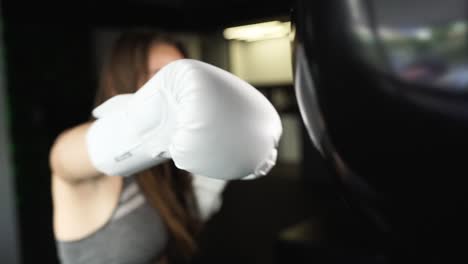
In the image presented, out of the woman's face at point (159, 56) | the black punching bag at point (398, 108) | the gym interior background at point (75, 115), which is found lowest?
the gym interior background at point (75, 115)

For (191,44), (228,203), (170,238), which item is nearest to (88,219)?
(170,238)

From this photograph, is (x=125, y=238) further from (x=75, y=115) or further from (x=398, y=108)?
(x=75, y=115)

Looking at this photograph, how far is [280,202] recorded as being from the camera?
11.2 feet

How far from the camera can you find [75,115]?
2865 millimetres

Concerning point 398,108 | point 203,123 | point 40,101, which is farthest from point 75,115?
point 398,108

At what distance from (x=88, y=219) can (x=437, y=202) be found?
2.26 feet

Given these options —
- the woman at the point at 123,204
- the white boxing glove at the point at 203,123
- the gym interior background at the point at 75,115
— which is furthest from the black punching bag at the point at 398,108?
the gym interior background at the point at 75,115

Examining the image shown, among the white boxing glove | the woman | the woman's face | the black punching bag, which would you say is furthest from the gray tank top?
the black punching bag

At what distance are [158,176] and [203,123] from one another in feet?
1.87

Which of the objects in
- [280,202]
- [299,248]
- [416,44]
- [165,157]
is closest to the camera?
[416,44]

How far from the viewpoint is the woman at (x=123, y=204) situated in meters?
0.76

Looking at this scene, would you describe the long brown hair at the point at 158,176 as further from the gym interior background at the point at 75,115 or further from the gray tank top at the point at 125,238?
the gym interior background at the point at 75,115

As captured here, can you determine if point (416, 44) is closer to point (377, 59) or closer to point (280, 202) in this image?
point (377, 59)

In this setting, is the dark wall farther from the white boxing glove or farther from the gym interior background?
the white boxing glove
